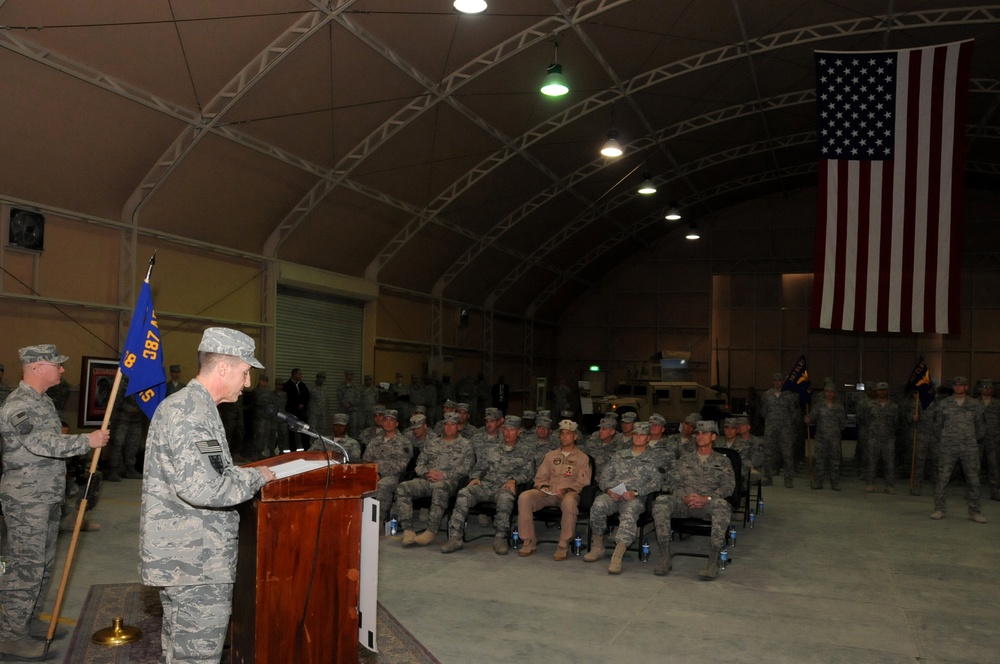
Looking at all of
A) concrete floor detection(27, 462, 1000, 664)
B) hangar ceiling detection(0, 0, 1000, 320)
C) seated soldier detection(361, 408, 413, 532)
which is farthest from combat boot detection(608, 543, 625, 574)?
hangar ceiling detection(0, 0, 1000, 320)

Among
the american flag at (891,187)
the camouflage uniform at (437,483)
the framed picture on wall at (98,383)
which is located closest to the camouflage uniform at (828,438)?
the american flag at (891,187)

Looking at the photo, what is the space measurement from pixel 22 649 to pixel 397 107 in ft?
38.6

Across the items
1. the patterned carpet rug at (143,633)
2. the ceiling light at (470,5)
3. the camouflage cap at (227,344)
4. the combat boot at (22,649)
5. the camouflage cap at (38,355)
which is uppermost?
the ceiling light at (470,5)

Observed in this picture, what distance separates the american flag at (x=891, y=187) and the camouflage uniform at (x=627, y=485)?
176 inches

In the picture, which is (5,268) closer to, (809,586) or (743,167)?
(809,586)

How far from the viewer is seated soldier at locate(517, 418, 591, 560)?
787 centimetres

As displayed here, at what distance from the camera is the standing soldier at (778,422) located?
45.8 ft

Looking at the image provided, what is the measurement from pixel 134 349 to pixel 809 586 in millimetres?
5655

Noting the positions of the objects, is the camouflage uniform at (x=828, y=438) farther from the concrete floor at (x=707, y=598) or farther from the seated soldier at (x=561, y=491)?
the seated soldier at (x=561, y=491)

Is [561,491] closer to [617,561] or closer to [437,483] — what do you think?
[617,561]

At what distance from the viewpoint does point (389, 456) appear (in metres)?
9.33

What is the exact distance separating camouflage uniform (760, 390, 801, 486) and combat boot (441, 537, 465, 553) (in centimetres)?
754

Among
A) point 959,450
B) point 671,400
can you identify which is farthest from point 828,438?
point 671,400

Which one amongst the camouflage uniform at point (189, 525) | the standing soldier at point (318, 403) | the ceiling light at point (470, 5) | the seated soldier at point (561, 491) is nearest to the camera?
the camouflage uniform at point (189, 525)
